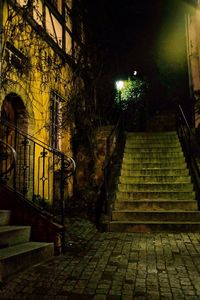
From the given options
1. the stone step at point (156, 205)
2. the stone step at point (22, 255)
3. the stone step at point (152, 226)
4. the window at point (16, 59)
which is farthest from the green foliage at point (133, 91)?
the stone step at point (22, 255)

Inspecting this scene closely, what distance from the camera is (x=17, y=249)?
4.34m

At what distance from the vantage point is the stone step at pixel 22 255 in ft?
12.4

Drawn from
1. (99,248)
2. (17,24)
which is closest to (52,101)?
(17,24)

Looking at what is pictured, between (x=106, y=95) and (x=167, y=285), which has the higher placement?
(x=106, y=95)

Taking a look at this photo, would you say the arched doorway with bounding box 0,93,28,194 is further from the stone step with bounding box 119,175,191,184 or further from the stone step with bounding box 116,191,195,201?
the stone step with bounding box 119,175,191,184

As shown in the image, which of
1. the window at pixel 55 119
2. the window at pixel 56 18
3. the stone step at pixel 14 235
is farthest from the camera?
the window at pixel 55 119

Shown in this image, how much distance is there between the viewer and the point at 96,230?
6.89 m

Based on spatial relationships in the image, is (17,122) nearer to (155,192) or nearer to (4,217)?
(4,217)

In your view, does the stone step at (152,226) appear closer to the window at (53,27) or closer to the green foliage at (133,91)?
the window at (53,27)

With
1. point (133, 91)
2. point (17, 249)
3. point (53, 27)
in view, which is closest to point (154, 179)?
point (17, 249)

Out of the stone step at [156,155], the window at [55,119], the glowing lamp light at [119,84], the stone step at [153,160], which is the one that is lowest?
the stone step at [153,160]

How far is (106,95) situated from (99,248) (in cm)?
1039

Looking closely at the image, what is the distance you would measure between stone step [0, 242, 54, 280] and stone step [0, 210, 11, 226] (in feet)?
2.08

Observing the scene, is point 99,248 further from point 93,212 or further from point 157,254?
point 93,212
